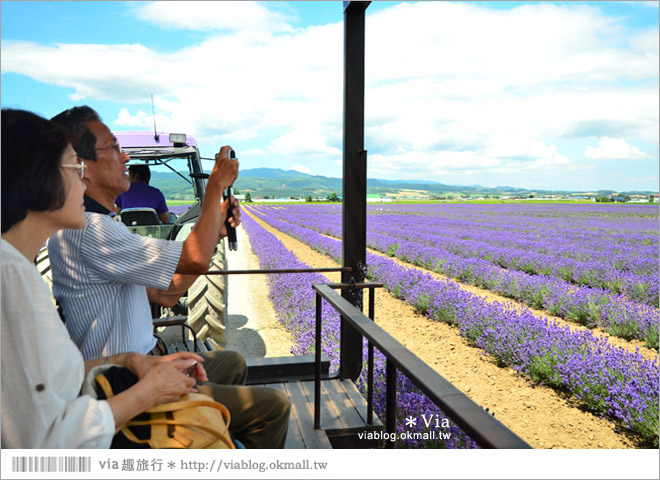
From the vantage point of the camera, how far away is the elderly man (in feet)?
4.15

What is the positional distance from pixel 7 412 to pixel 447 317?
5233mm

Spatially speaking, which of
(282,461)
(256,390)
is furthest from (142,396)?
(256,390)

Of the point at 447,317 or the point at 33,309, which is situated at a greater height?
the point at 33,309

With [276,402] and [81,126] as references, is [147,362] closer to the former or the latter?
[276,402]

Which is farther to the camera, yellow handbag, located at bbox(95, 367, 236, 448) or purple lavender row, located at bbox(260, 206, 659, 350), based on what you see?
purple lavender row, located at bbox(260, 206, 659, 350)

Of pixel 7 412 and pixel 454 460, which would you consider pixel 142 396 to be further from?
pixel 454 460

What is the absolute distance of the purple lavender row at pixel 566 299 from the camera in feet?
17.0

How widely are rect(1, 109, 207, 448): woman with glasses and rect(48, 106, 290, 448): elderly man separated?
0.23 meters

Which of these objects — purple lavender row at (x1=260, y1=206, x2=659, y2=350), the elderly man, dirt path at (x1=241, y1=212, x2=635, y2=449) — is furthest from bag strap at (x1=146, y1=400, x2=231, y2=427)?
purple lavender row at (x1=260, y1=206, x2=659, y2=350)

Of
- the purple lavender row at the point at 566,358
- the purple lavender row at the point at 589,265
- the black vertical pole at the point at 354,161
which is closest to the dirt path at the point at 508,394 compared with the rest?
the purple lavender row at the point at 566,358

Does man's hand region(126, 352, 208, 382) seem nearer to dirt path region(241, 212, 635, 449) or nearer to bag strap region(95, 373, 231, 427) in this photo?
bag strap region(95, 373, 231, 427)

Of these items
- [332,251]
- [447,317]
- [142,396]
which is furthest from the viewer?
[332,251]

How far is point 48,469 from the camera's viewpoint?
92 cm

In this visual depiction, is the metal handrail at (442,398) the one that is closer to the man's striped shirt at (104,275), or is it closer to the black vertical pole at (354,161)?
the man's striped shirt at (104,275)
